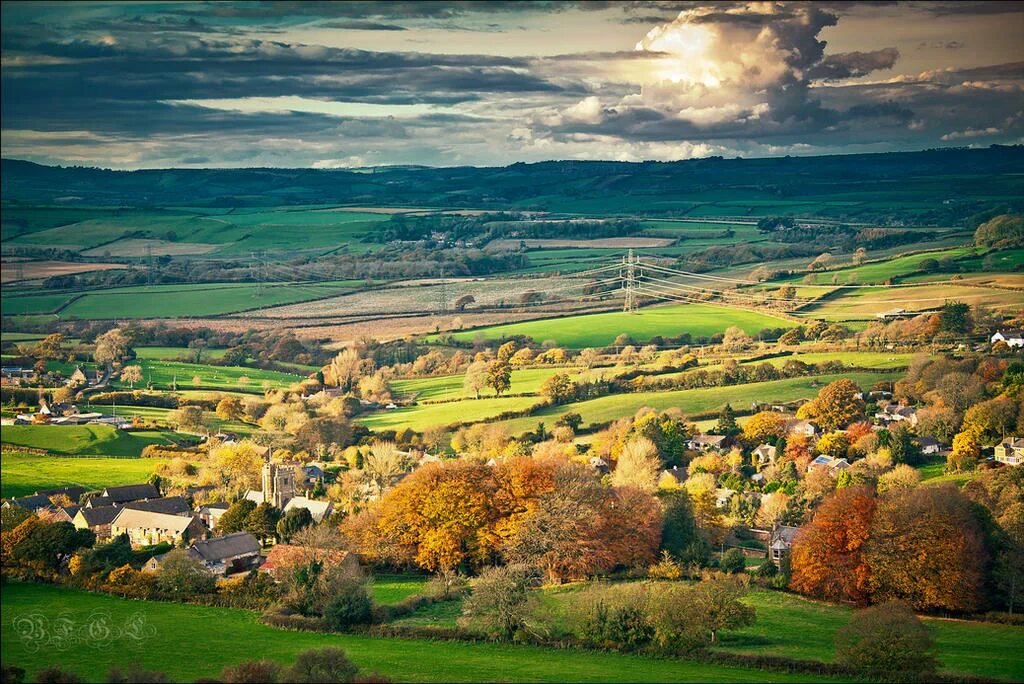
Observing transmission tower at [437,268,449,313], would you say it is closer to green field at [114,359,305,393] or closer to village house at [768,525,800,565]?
green field at [114,359,305,393]

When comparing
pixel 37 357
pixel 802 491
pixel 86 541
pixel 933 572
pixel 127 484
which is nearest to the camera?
pixel 933 572

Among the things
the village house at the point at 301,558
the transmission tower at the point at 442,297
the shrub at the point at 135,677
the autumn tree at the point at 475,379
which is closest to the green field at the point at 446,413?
the autumn tree at the point at 475,379

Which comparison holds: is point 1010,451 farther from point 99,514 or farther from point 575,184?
point 575,184

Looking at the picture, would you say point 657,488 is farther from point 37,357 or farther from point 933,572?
point 37,357

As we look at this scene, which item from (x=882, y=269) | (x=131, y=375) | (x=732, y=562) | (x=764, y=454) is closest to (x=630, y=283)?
(x=882, y=269)

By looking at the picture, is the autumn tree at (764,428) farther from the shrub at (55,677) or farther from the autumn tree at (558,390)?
the shrub at (55,677)

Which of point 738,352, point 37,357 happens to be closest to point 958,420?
point 738,352
